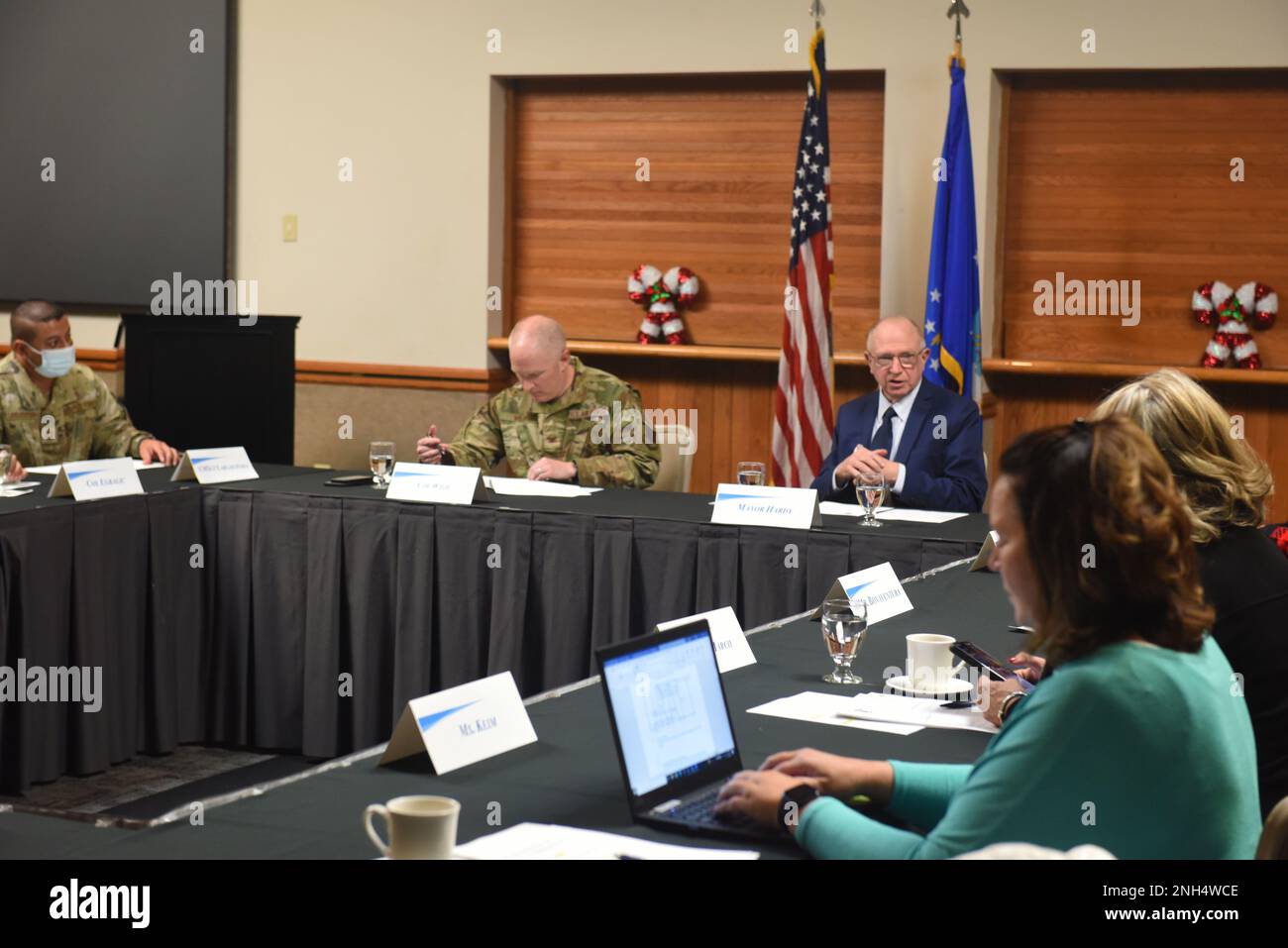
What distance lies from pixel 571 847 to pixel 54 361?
157 inches

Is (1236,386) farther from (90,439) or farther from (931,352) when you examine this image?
(90,439)

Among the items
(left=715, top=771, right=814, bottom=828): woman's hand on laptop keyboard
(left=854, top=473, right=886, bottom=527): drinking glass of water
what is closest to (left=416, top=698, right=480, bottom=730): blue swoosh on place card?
(left=715, top=771, right=814, bottom=828): woman's hand on laptop keyboard

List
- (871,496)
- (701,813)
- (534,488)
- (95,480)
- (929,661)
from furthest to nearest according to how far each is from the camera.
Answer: (534,488), (95,480), (871,496), (929,661), (701,813)

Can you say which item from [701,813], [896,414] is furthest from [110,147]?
[701,813]

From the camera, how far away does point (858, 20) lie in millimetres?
6328

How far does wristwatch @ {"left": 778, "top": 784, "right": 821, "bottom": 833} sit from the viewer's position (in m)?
1.59

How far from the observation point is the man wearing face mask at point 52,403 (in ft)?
16.4

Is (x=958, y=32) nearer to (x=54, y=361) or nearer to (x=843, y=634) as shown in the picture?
(x=54, y=361)

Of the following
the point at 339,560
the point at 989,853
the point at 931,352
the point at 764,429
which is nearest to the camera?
the point at 989,853

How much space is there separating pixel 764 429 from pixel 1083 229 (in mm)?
1557

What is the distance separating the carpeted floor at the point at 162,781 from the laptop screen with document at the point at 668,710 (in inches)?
85.7

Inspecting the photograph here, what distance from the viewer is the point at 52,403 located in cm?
505

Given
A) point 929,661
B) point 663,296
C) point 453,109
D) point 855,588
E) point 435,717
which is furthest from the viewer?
point 453,109
